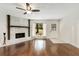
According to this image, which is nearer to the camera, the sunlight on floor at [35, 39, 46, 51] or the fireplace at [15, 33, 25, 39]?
the sunlight on floor at [35, 39, 46, 51]

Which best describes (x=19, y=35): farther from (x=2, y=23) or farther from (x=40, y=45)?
(x=40, y=45)

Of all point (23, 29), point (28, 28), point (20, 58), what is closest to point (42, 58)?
point (20, 58)

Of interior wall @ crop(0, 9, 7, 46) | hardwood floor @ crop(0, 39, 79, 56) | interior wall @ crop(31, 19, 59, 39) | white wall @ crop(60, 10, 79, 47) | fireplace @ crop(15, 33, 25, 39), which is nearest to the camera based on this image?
hardwood floor @ crop(0, 39, 79, 56)

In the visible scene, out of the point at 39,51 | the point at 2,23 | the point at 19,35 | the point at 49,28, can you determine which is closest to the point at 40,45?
the point at 39,51

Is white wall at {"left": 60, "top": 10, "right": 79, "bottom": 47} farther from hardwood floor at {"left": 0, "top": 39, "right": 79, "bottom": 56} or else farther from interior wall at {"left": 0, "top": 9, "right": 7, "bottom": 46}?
interior wall at {"left": 0, "top": 9, "right": 7, "bottom": 46}

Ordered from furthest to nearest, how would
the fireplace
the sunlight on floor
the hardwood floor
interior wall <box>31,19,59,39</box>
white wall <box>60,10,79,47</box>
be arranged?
interior wall <box>31,19,59,39</box>, the fireplace, white wall <box>60,10,79,47</box>, the sunlight on floor, the hardwood floor

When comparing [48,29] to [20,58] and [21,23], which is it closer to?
[21,23]

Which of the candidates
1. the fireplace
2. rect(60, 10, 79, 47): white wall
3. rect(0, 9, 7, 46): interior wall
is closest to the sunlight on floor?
rect(60, 10, 79, 47): white wall

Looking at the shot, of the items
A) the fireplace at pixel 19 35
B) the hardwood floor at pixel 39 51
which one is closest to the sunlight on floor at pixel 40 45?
the hardwood floor at pixel 39 51

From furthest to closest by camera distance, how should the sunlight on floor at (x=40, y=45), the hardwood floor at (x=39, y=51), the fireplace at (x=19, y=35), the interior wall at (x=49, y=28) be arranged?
the interior wall at (x=49, y=28), the fireplace at (x=19, y=35), the sunlight on floor at (x=40, y=45), the hardwood floor at (x=39, y=51)

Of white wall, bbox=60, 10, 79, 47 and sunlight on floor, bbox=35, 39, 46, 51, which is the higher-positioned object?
white wall, bbox=60, 10, 79, 47

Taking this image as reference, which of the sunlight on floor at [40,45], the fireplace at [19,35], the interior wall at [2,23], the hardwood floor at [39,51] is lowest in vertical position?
the sunlight on floor at [40,45]

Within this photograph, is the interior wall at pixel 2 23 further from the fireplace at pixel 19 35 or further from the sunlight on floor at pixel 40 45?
the sunlight on floor at pixel 40 45

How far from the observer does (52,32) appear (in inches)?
508
